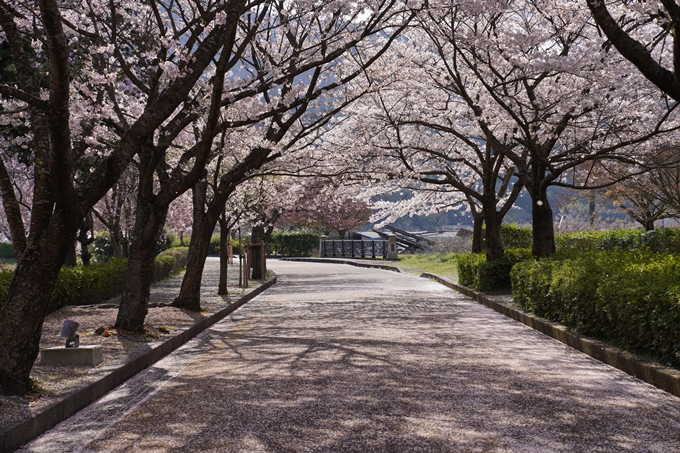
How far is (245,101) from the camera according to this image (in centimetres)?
1703

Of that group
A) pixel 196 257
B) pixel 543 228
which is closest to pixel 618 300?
pixel 196 257

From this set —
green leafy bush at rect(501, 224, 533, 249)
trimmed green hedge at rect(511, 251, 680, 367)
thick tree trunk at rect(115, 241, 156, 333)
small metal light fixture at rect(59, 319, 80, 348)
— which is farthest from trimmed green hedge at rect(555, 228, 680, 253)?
small metal light fixture at rect(59, 319, 80, 348)

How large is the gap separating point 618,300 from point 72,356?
6.06 metres

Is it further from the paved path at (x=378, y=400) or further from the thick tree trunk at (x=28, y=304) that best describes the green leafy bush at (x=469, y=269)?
the thick tree trunk at (x=28, y=304)

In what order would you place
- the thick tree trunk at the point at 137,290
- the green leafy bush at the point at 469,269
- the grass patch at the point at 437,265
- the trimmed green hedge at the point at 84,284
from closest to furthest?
the thick tree trunk at the point at 137,290 < the trimmed green hedge at the point at 84,284 < the green leafy bush at the point at 469,269 < the grass patch at the point at 437,265

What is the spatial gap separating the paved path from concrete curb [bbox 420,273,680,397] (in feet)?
0.42

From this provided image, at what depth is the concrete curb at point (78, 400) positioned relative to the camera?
5.48 m

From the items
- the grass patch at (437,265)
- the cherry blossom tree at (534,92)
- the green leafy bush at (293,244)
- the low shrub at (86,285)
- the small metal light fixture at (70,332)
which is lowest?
the small metal light fixture at (70,332)

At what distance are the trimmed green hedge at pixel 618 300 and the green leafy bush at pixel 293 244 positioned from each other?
170 feet

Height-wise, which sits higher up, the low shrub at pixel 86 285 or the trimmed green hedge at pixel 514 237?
the trimmed green hedge at pixel 514 237

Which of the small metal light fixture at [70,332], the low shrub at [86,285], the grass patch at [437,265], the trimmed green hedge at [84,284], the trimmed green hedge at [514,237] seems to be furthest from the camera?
the trimmed green hedge at [514,237]

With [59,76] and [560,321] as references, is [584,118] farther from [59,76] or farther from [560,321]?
[59,76]

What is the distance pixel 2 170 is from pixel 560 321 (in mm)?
8752

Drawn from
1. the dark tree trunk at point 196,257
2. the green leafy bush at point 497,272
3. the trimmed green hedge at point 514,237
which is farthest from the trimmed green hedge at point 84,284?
the trimmed green hedge at point 514,237
